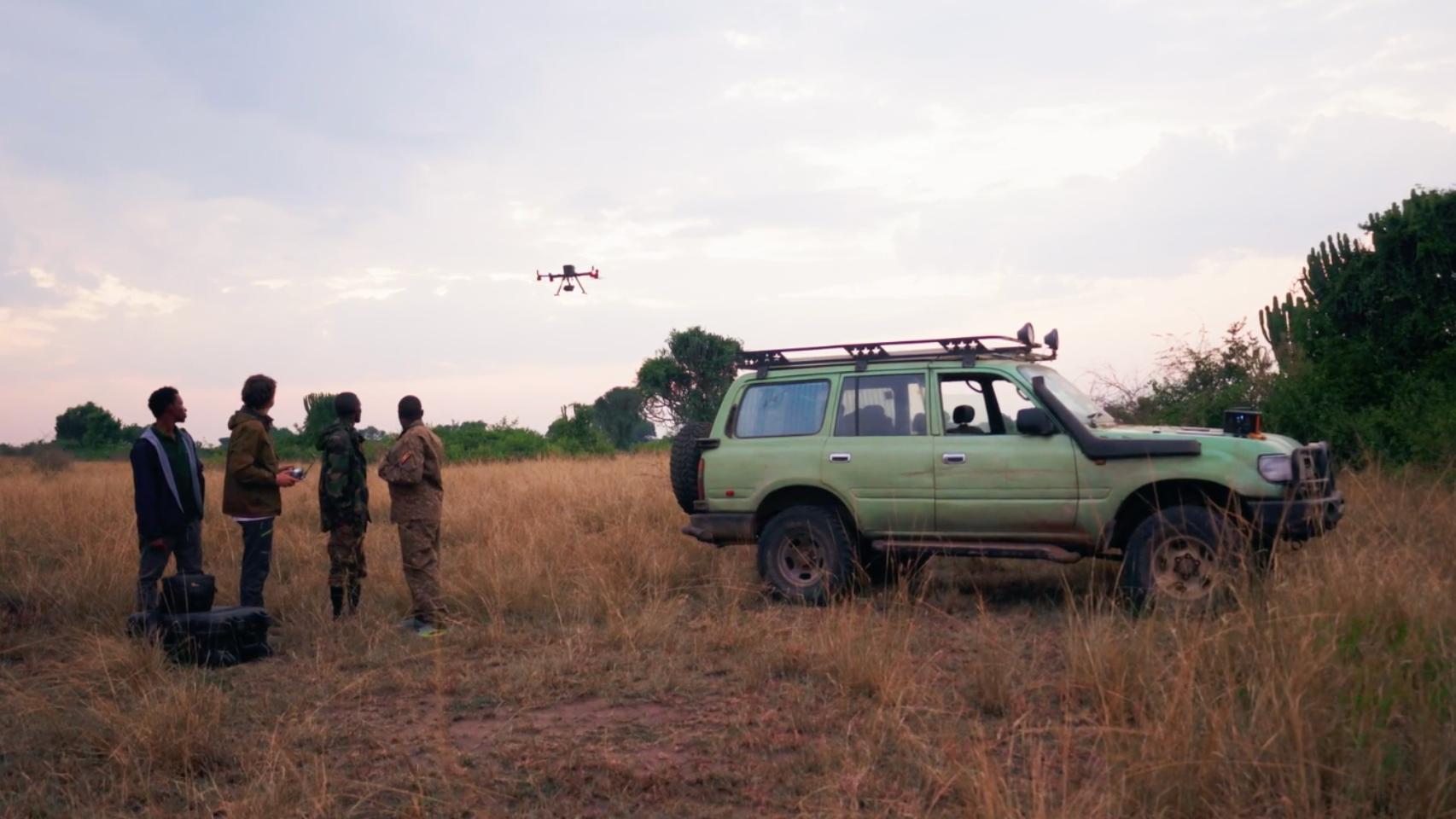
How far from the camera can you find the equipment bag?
7219mm

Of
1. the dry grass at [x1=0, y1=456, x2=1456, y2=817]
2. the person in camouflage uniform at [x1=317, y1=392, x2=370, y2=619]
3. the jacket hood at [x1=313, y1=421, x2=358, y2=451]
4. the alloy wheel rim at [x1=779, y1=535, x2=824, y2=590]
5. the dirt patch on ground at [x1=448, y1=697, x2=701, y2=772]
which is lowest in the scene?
the dirt patch on ground at [x1=448, y1=697, x2=701, y2=772]

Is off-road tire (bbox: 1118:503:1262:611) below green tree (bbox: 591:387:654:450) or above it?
below

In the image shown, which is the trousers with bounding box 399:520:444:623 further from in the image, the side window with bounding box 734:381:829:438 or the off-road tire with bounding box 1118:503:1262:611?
the off-road tire with bounding box 1118:503:1262:611

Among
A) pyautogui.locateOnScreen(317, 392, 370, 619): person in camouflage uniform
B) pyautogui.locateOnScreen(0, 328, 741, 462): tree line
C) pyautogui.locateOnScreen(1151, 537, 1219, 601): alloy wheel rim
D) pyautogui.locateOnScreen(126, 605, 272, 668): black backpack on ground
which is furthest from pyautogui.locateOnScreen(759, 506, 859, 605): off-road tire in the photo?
pyautogui.locateOnScreen(0, 328, 741, 462): tree line

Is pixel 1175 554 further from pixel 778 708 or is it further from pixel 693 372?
pixel 693 372

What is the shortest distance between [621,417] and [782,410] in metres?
55.6

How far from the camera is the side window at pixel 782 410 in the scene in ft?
29.2

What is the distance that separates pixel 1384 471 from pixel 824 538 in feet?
23.7

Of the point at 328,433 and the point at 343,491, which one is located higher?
the point at 328,433

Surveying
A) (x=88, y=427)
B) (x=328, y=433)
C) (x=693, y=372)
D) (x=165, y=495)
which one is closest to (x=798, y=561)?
(x=328, y=433)

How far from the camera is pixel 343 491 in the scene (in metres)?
8.23

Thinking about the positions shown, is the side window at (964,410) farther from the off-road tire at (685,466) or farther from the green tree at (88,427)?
the green tree at (88,427)

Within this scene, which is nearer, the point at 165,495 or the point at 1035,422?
the point at 165,495

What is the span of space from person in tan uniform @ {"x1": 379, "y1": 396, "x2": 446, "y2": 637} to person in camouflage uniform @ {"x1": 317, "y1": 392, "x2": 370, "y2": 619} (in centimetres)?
31
